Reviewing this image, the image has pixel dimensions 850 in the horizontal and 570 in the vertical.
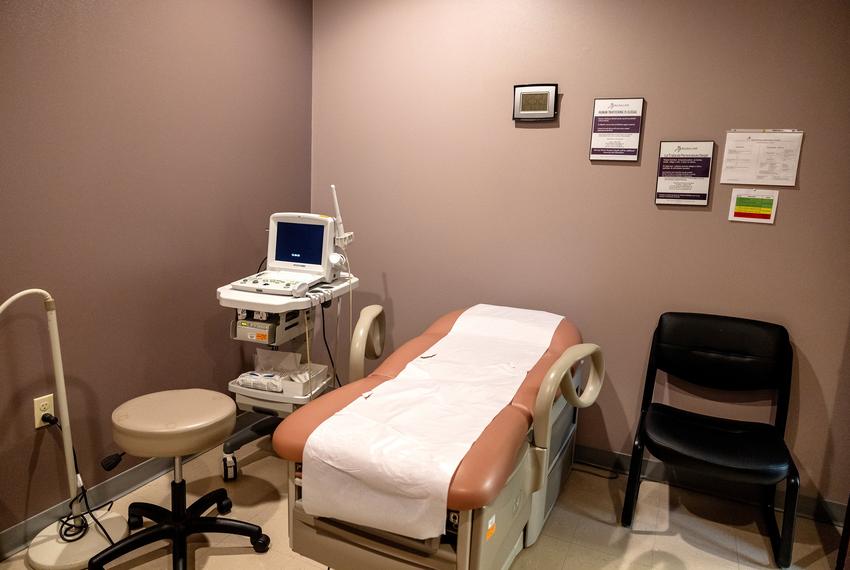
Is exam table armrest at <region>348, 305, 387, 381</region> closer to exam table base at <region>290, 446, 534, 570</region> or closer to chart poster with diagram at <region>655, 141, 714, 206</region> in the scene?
exam table base at <region>290, 446, 534, 570</region>

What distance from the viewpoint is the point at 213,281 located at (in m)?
2.65

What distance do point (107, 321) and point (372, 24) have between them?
1.86 m

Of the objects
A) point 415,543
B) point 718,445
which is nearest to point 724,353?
point 718,445

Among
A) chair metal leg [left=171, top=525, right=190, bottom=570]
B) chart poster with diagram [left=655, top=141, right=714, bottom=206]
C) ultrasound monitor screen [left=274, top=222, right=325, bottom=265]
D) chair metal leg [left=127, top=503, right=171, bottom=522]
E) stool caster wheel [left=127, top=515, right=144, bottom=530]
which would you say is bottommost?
stool caster wheel [left=127, top=515, right=144, bottom=530]

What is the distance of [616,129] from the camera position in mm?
2484

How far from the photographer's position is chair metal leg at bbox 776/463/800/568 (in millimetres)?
2006

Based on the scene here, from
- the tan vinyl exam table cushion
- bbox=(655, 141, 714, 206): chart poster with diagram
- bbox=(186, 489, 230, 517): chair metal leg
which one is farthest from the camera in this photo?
bbox=(655, 141, 714, 206): chart poster with diagram

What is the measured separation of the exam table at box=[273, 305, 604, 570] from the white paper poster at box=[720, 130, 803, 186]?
102 centimetres

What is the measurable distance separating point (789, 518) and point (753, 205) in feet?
3.89

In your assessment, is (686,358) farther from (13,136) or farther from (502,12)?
(13,136)

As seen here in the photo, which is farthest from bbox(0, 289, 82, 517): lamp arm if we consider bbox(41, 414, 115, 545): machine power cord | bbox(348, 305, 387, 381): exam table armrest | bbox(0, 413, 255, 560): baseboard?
bbox(348, 305, 387, 381): exam table armrest

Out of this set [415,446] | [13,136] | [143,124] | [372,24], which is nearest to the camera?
[415,446]

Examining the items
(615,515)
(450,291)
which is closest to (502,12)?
(450,291)

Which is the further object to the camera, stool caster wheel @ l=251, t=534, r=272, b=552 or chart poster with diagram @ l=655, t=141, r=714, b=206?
chart poster with diagram @ l=655, t=141, r=714, b=206
